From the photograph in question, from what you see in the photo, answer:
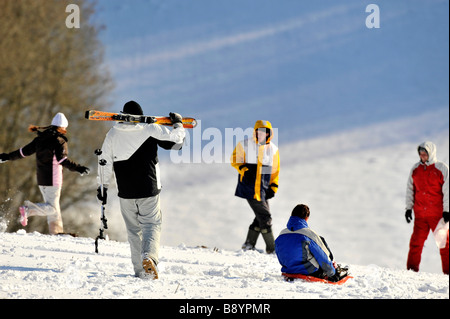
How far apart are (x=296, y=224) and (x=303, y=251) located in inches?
A: 12.4

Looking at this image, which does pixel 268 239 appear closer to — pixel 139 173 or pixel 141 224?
pixel 141 224

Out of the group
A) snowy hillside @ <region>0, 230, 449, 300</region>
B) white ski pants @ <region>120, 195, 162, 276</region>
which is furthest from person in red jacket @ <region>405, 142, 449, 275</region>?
white ski pants @ <region>120, 195, 162, 276</region>

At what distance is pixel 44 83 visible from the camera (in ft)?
58.4

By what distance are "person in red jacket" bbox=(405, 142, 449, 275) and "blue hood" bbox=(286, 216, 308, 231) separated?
3278 mm

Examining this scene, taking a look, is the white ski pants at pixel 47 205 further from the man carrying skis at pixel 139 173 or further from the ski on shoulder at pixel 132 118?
the man carrying skis at pixel 139 173

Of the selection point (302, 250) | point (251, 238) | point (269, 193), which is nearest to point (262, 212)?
point (269, 193)

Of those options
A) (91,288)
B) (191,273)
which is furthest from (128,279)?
(191,273)

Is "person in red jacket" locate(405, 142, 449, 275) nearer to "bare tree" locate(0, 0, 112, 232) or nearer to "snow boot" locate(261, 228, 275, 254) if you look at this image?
"snow boot" locate(261, 228, 275, 254)

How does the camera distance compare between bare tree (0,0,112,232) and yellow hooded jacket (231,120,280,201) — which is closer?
yellow hooded jacket (231,120,280,201)

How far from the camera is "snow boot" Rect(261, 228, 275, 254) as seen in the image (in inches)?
350

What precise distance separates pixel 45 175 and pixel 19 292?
166 inches
